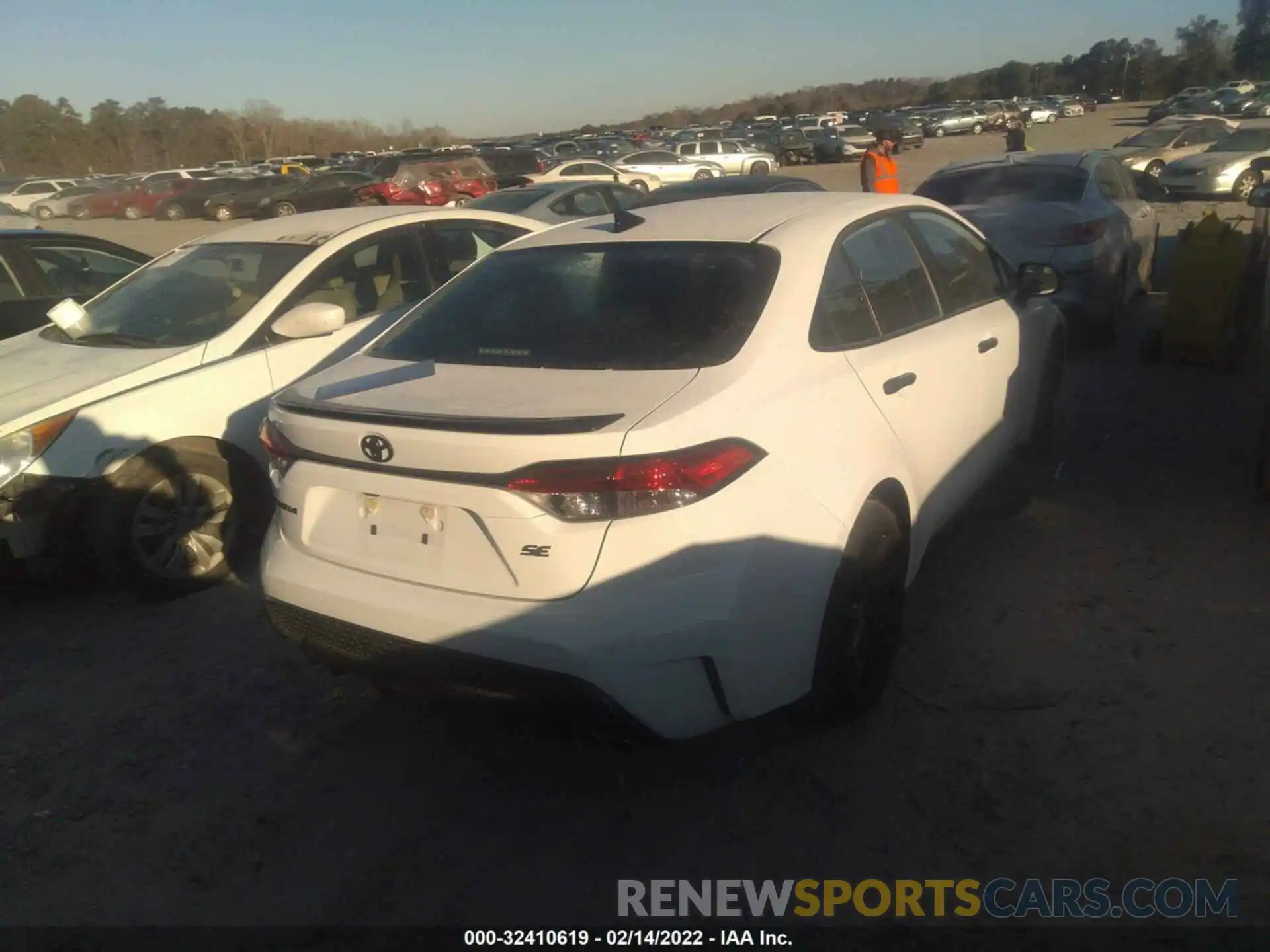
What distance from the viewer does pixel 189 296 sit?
5.39m

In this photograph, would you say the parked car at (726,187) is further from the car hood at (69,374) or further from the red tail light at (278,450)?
the red tail light at (278,450)

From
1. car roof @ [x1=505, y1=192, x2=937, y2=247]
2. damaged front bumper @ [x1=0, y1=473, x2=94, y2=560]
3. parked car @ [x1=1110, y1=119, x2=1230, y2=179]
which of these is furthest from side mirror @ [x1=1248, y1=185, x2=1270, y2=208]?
parked car @ [x1=1110, y1=119, x2=1230, y2=179]

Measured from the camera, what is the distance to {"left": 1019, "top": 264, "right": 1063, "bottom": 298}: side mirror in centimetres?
486

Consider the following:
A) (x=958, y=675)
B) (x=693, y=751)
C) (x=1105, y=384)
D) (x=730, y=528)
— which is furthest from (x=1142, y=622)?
(x=1105, y=384)

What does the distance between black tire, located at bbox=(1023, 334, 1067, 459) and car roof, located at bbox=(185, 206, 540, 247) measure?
3292 mm

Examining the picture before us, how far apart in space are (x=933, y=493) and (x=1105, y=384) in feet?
14.0

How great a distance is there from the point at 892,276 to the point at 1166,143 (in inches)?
1001

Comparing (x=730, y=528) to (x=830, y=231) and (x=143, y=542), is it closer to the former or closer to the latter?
(x=830, y=231)

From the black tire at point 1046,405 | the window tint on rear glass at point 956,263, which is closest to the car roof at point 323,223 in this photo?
the window tint on rear glass at point 956,263

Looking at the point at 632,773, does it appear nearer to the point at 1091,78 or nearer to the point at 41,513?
the point at 41,513

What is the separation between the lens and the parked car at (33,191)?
133 ft

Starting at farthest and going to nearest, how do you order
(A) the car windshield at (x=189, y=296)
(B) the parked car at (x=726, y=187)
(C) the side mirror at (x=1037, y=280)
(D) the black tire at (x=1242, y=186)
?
(D) the black tire at (x=1242, y=186), (B) the parked car at (x=726, y=187), (A) the car windshield at (x=189, y=296), (C) the side mirror at (x=1037, y=280)

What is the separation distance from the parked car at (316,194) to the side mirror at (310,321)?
25.4m

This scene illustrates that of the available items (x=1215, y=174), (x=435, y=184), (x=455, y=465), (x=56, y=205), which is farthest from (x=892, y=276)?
(x=56, y=205)
